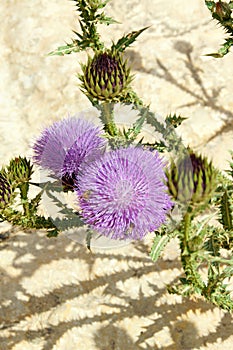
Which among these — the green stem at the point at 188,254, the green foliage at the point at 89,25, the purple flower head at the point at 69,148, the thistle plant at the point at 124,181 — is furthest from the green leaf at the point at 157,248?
the green foliage at the point at 89,25

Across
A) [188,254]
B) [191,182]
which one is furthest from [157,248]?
[191,182]

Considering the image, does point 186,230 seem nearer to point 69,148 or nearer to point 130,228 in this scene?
point 130,228

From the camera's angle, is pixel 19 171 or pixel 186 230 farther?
pixel 19 171

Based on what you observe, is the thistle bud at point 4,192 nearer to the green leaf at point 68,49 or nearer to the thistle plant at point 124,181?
the thistle plant at point 124,181

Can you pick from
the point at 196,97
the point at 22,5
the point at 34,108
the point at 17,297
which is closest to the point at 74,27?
the point at 22,5

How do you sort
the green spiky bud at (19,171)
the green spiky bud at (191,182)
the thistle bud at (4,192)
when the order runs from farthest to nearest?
the green spiky bud at (19,171) → the thistle bud at (4,192) → the green spiky bud at (191,182)

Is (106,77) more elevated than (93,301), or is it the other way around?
(106,77)

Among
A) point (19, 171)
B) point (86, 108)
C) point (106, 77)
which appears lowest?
point (19, 171)

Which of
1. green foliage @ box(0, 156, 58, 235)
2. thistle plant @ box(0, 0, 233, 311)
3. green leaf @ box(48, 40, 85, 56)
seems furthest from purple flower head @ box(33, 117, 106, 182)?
green leaf @ box(48, 40, 85, 56)

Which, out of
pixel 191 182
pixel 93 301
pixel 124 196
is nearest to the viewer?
pixel 191 182
